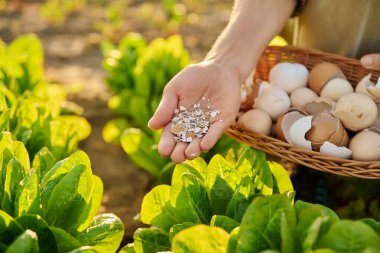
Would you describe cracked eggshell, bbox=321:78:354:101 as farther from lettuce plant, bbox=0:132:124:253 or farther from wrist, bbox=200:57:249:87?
lettuce plant, bbox=0:132:124:253

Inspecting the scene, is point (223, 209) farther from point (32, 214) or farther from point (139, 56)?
point (139, 56)

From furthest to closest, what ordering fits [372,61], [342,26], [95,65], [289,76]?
1. [95,65]
2. [342,26]
3. [289,76]
4. [372,61]

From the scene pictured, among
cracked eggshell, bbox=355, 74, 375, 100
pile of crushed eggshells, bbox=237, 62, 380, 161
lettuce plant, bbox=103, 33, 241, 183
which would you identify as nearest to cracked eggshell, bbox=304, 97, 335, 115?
pile of crushed eggshells, bbox=237, 62, 380, 161

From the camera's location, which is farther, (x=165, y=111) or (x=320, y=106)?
(x=320, y=106)

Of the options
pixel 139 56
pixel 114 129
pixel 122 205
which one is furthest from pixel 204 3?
pixel 122 205

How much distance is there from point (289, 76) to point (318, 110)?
273mm

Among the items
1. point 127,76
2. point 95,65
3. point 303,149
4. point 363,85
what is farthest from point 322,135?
point 95,65

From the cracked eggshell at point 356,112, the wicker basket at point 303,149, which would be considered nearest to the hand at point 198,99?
the wicker basket at point 303,149

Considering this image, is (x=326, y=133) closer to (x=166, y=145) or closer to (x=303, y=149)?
(x=303, y=149)

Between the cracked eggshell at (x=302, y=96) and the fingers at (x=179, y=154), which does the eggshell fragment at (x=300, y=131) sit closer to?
the cracked eggshell at (x=302, y=96)

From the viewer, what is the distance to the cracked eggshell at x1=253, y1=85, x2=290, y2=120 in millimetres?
2133

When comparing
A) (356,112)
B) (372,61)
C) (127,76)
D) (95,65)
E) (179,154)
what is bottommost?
(95,65)

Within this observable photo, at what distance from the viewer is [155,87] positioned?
10.0 feet

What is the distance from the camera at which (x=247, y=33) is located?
7.13ft
